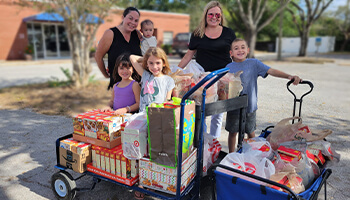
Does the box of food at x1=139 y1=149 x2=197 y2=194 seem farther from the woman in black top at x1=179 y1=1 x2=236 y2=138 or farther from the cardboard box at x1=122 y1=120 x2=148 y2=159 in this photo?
the woman in black top at x1=179 y1=1 x2=236 y2=138

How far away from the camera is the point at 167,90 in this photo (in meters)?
2.61

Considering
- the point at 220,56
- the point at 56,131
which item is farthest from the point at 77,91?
the point at 220,56

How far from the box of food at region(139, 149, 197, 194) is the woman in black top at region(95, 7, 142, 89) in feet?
4.99

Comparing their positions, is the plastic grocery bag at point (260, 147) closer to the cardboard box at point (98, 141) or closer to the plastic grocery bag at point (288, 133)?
the plastic grocery bag at point (288, 133)

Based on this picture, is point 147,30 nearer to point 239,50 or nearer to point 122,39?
point 122,39

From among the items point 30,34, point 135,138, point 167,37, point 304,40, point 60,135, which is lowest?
point 60,135

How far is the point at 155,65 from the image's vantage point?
2572mm

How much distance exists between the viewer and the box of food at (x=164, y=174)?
2164 mm

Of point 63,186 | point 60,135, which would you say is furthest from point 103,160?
point 60,135

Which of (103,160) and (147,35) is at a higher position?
(147,35)

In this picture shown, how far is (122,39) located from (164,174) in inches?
71.2

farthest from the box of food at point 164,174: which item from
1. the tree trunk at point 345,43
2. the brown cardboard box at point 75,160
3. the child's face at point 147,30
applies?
the tree trunk at point 345,43

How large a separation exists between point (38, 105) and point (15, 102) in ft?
2.92

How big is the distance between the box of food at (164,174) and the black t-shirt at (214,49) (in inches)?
53.6
